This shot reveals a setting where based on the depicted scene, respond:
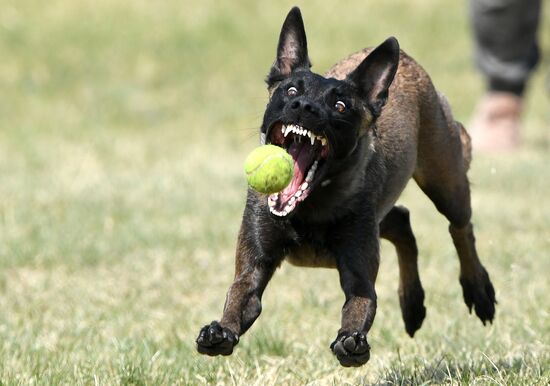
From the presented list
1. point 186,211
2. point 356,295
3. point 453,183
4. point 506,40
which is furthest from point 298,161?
point 506,40

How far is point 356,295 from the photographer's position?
462 cm

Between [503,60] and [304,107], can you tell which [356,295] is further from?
[503,60]

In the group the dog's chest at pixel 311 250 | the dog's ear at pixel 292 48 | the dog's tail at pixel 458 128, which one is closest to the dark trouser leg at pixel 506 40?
the dog's tail at pixel 458 128

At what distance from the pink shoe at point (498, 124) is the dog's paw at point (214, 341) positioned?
10047mm

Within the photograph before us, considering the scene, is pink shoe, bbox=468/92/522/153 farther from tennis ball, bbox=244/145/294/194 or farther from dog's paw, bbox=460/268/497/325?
tennis ball, bbox=244/145/294/194

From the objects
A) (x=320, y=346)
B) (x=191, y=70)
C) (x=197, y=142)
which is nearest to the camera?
(x=320, y=346)

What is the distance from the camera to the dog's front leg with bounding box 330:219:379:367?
4285mm

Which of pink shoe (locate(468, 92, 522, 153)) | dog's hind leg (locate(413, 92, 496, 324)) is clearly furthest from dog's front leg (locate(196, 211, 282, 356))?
pink shoe (locate(468, 92, 522, 153))

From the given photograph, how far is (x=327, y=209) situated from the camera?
481cm

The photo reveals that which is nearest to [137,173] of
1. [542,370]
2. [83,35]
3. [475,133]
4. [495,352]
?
[475,133]

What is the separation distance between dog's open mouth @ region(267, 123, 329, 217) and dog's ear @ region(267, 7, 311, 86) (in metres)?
0.54

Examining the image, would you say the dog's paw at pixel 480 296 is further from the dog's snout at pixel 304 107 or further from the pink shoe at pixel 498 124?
the pink shoe at pixel 498 124

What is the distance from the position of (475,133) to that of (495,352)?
28.9ft

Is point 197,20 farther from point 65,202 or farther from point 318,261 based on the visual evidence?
point 318,261
